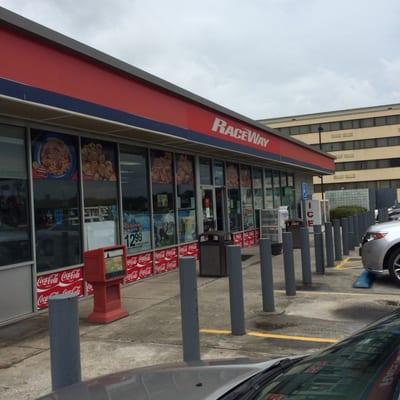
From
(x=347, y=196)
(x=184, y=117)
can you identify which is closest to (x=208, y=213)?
(x=184, y=117)

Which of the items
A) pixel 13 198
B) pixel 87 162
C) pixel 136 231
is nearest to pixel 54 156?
pixel 87 162

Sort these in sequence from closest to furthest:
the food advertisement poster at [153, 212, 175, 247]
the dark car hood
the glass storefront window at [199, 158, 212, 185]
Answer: the dark car hood → the food advertisement poster at [153, 212, 175, 247] → the glass storefront window at [199, 158, 212, 185]

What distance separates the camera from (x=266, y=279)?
7.57 m

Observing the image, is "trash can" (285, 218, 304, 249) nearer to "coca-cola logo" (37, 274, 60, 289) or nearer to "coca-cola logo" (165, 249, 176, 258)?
"coca-cola logo" (165, 249, 176, 258)

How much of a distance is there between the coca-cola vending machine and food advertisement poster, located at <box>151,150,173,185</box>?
4.46m

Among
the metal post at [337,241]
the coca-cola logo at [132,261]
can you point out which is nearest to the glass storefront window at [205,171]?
the metal post at [337,241]

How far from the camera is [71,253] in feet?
30.4

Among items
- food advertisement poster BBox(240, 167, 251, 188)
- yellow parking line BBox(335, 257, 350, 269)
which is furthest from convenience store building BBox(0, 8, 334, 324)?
yellow parking line BBox(335, 257, 350, 269)

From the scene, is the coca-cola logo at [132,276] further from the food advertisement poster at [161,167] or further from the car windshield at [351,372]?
the car windshield at [351,372]

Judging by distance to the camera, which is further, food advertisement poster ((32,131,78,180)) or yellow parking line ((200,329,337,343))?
food advertisement poster ((32,131,78,180))

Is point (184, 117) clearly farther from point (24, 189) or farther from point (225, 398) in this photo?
point (225, 398)

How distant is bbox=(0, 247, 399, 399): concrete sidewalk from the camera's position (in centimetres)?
564

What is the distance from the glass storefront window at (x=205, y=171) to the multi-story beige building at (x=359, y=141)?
6322cm

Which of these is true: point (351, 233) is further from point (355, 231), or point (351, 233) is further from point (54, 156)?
point (54, 156)
